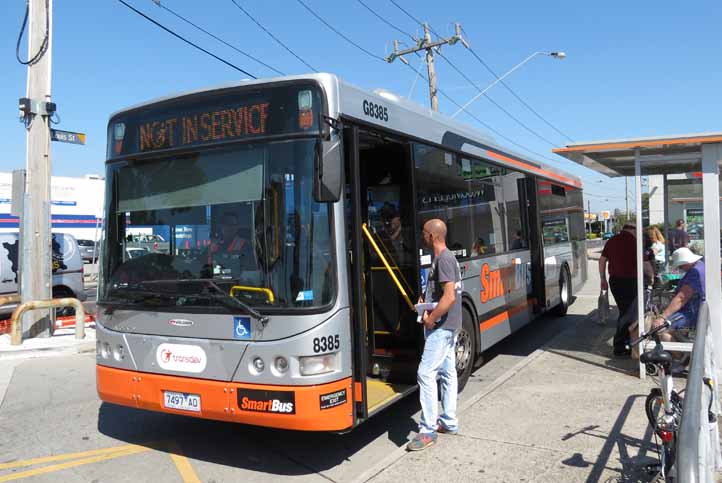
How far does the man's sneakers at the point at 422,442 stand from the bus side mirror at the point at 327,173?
216 centimetres

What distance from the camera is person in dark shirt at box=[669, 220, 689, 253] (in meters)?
7.98

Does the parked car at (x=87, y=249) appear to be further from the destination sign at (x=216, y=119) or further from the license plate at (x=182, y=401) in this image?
the license plate at (x=182, y=401)

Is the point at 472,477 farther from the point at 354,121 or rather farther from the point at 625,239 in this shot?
the point at 625,239

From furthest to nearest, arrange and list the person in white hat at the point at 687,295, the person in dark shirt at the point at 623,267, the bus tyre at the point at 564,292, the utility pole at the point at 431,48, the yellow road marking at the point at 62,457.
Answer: the utility pole at the point at 431,48 < the bus tyre at the point at 564,292 < the person in dark shirt at the point at 623,267 < the person in white hat at the point at 687,295 < the yellow road marking at the point at 62,457

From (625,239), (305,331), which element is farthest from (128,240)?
(625,239)

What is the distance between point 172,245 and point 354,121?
181cm

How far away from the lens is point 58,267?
531 inches

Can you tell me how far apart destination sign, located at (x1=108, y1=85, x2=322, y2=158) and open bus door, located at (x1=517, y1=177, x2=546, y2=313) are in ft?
19.9

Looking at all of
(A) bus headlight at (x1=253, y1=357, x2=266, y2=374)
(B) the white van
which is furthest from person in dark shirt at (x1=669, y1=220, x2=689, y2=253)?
(B) the white van

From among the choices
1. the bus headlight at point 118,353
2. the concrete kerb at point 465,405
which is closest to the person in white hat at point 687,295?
the concrete kerb at point 465,405

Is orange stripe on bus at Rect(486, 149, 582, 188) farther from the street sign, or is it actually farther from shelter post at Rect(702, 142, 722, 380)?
the street sign

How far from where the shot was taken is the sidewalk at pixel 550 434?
4.45m

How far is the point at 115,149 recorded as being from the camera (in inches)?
211

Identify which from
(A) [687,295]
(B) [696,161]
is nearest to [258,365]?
(A) [687,295]
